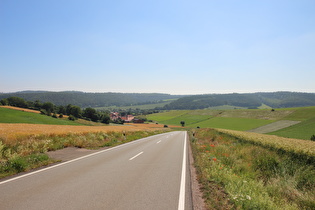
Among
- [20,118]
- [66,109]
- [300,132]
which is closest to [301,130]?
[300,132]

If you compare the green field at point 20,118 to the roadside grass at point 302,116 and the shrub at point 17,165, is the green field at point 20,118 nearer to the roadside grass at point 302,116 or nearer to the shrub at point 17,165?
the shrub at point 17,165

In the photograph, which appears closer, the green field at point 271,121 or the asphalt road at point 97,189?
the asphalt road at point 97,189

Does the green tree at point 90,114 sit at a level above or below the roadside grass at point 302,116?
below

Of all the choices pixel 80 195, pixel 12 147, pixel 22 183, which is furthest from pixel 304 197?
pixel 12 147

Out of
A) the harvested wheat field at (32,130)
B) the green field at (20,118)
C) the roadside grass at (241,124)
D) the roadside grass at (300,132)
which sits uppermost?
the harvested wheat field at (32,130)

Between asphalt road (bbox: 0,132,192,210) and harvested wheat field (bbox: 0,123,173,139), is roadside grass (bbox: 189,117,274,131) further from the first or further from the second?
asphalt road (bbox: 0,132,192,210)

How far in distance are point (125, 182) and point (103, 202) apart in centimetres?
161

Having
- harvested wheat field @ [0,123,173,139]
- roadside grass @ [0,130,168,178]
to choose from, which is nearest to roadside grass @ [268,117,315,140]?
harvested wheat field @ [0,123,173,139]

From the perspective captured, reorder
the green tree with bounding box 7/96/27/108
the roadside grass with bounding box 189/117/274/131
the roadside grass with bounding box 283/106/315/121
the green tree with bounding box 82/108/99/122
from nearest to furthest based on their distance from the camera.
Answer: the roadside grass with bounding box 283/106/315/121 → the roadside grass with bounding box 189/117/274/131 → the green tree with bounding box 7/96/27/108 → the green tree with bounding box 82/108/99/122

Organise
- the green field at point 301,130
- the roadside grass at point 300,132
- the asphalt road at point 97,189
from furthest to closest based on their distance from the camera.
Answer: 1. the green field at point 301,130
2. the roadside grass at point 300,132
3. the asphalt road at point 97,189

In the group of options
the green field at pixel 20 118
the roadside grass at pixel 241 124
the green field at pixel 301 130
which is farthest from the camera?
the roadside grass at pixel 241 124

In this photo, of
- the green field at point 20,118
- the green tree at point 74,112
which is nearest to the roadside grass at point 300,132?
the green field at point 20,118

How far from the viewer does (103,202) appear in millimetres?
4379

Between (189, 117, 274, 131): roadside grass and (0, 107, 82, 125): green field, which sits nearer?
(0, 107, 82, 125): green field
